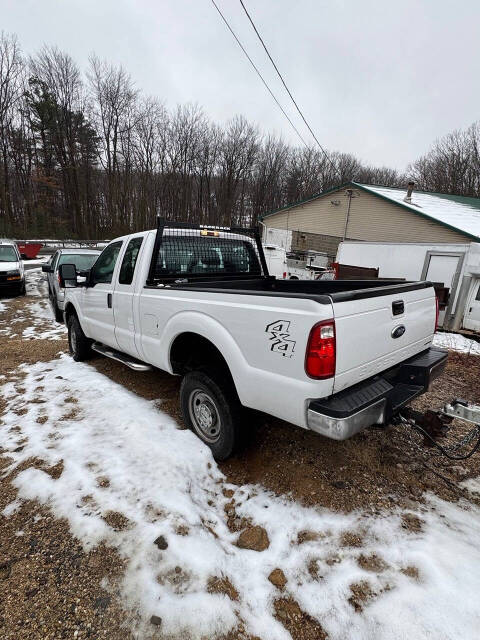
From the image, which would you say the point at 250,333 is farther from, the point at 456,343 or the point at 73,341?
the point at 456,343

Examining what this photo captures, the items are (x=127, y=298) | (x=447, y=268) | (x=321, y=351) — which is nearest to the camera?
(x=321, y=351)

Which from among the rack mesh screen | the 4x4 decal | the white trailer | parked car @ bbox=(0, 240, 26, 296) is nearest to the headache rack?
the rack mesh screen

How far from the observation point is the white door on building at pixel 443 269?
34.5 ft

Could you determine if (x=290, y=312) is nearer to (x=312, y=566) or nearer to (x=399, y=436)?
(x=312, y=566)

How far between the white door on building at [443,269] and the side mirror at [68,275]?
1067 cm

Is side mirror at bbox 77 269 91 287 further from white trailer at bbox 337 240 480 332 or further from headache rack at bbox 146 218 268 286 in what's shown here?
white trailer at bbox 337 240 480 332

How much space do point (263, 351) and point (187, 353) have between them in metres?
1.24

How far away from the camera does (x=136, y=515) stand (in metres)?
2.23

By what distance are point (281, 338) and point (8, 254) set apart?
42.8 ft

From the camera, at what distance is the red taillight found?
196 cm

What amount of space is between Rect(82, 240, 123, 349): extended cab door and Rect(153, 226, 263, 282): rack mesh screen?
843 millimetres

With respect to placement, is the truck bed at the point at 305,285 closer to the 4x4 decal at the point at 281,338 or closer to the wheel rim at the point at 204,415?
the 4x4 decal at the point at 281,338

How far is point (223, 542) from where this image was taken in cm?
215

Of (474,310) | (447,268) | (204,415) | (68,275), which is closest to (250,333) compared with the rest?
(204,415)
